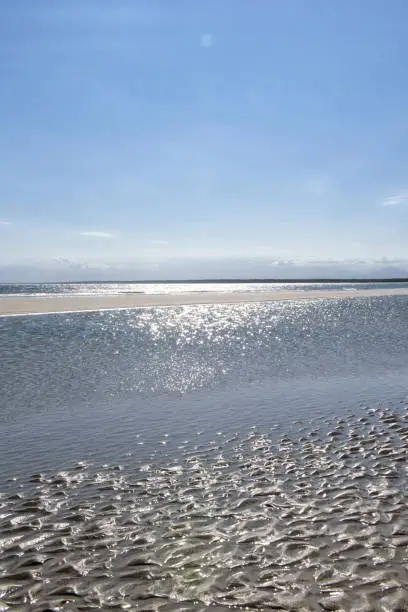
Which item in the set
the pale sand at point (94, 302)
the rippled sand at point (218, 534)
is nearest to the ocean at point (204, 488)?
the rippled sand at point (218, 534)

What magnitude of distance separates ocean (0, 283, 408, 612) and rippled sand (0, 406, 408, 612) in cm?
3

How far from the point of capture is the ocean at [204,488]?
256 inches

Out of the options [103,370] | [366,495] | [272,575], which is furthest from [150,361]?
[272,575]

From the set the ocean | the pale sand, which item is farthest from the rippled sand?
the pale sand

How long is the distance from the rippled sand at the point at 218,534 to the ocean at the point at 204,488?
0.03 metres

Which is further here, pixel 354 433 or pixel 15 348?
pixel 15 348

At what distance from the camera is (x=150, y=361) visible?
26312 mm

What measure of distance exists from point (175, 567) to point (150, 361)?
64.2 ft

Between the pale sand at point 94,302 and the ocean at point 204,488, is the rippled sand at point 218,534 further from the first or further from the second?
the pale sand at point 94,302

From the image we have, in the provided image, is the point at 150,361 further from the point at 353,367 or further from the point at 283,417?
the point at 283,417

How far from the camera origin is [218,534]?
7.88m

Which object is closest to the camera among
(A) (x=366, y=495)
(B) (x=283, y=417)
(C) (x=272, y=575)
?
(C) (x=272, y=575)

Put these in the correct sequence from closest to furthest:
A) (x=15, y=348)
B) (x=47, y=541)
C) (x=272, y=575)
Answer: (x=272, y=575), (x=47, y=541), (x=15, y=348)

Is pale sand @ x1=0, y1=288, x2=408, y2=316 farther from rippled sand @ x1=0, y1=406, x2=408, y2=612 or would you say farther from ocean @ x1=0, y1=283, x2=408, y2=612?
rippled sand @ x1=0, y1=406, x2=408, y2=612
